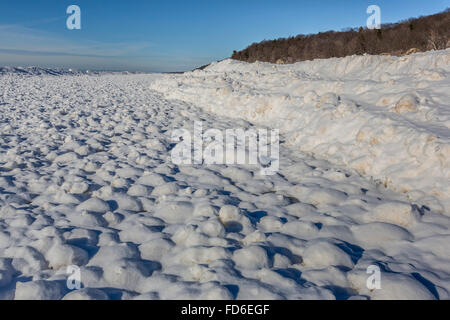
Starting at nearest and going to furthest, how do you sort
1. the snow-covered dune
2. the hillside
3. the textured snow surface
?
1. the textured snow surface
2. the snow-covered dune
3. the hillside

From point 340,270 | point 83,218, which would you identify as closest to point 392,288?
point 340,270

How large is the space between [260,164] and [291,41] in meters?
25.6

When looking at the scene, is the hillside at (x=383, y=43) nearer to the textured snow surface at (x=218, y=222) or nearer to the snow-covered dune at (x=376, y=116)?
the snow-covered dune at (x=376, y=116)

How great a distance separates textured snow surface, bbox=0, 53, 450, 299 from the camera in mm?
1879

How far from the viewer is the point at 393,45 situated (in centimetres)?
1623

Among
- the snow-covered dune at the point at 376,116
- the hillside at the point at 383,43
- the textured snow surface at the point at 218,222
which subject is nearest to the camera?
the textured snow surface at the point at 218,222

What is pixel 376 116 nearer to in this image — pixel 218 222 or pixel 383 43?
pixel 218 222

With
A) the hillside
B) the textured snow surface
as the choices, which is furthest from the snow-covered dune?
the hillside

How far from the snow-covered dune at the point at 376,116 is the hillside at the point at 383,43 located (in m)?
6.27

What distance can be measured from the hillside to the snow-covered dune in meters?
6.27

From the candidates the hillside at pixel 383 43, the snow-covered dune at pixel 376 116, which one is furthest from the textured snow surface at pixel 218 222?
the hillside at pixel 383 43

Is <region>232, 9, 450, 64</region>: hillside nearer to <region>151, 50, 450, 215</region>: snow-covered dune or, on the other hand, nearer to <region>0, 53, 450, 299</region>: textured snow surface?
<region>151, 50, 450, 215</region>: snow-covered dune

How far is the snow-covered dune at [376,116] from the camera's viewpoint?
296 centimetres
